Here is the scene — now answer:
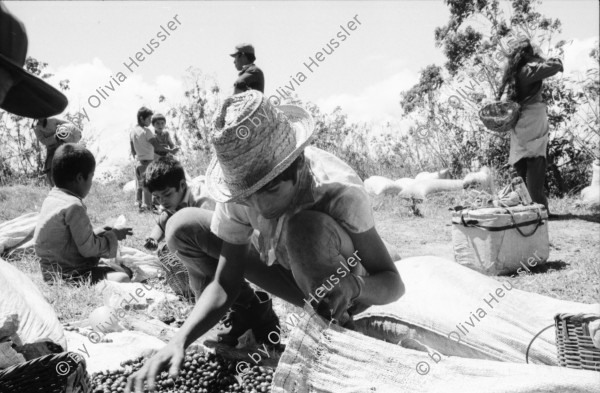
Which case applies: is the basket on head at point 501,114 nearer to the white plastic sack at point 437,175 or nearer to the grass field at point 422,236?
the grass field at point 422,236

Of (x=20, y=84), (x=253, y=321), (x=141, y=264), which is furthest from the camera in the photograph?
(x=141, y=264)

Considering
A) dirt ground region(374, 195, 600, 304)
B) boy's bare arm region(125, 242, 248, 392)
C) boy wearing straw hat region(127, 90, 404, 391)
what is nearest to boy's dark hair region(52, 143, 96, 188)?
boy wearing straw hat region(127, 90, 404, 391)

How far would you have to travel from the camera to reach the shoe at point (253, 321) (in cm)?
254

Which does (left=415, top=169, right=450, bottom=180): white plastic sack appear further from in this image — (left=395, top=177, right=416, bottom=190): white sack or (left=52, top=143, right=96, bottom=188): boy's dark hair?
(left=52, top=143, right=96, bottom=188): boy's dark hair

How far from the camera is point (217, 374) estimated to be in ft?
7.50

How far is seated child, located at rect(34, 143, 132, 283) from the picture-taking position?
3406mm

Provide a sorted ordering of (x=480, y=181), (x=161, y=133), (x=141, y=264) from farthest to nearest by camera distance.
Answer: (x=161, y=133)
(x=480, y=181)
(x=141, y=264)

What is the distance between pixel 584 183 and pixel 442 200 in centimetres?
166

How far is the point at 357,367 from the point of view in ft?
5.51

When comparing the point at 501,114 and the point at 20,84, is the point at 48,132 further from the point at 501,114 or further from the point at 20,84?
the point at 20,84

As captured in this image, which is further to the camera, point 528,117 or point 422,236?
point 422,236

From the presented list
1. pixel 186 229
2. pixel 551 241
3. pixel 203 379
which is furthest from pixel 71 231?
pixel 551 241

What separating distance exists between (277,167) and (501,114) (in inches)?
154

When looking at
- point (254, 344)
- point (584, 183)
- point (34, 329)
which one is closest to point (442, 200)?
point (584, 183)
